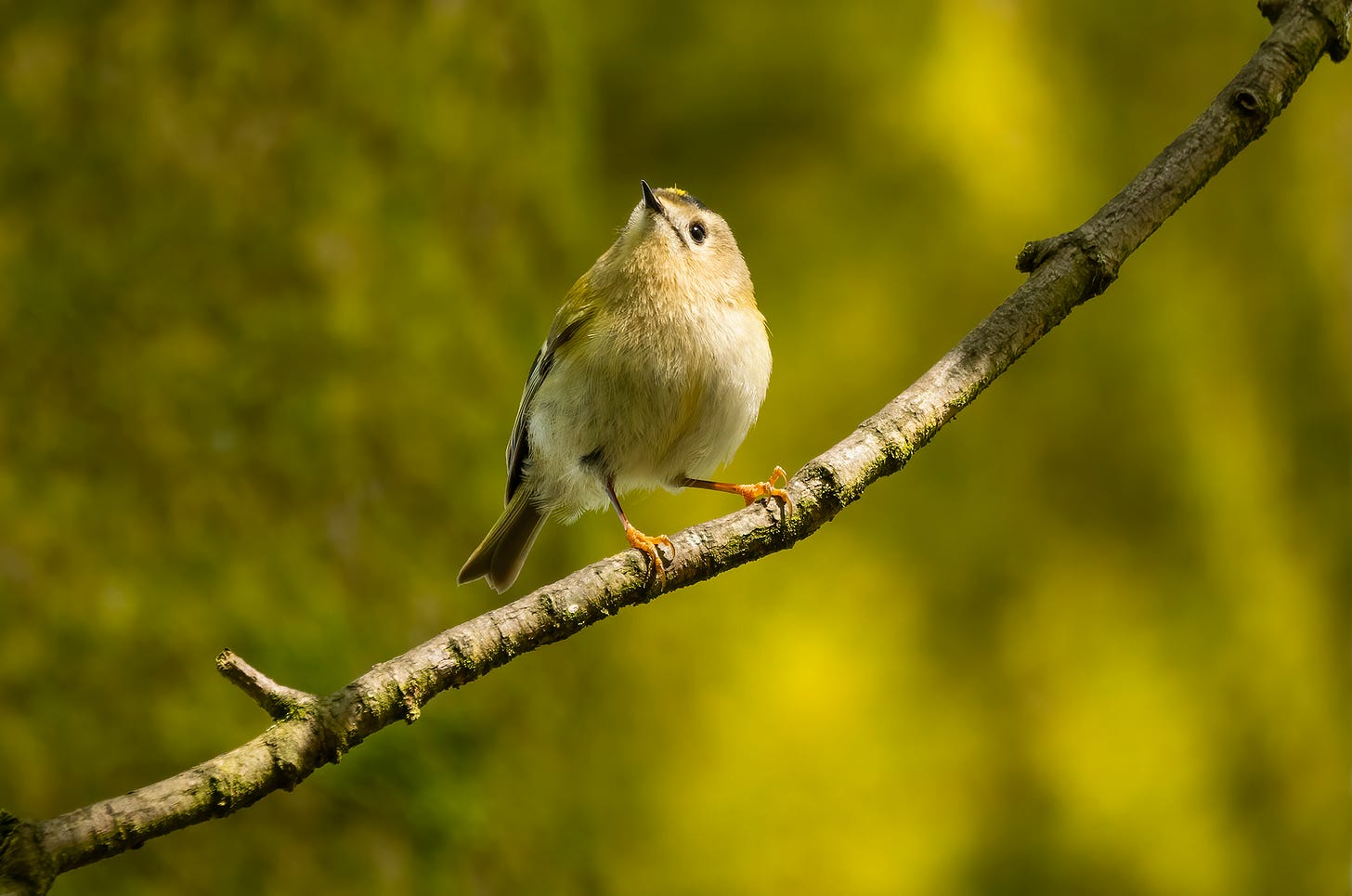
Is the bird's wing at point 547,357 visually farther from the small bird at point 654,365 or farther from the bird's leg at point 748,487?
the bird's leg at point 748,487

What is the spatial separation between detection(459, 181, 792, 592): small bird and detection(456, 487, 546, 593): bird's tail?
0.40 feet

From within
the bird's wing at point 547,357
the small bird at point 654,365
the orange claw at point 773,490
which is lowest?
the orange claw at point 773,490

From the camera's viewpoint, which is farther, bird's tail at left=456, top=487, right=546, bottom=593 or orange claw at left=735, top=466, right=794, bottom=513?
bird's tail at left=456, top=487, right=546, bottom=593

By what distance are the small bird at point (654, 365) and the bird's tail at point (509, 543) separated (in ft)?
0.40

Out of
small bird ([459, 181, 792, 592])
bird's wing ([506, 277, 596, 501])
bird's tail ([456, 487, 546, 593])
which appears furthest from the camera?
bird's tail ([456, 487, 546, 593])

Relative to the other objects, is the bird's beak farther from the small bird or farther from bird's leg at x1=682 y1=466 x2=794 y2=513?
bird's leg at x1=682 y1=466 x2=794 y2=513

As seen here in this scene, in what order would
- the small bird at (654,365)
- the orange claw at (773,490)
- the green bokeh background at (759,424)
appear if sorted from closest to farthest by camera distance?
the orange claw at (773,490) → the small bird at (654,365) → the green bokeh background at (759,424)

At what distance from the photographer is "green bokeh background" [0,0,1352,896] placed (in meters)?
2.79

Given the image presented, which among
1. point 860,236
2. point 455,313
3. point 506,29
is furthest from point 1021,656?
point 506,29

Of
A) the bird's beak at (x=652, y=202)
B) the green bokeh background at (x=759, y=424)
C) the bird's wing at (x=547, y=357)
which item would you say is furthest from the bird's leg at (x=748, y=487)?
the green bokeh background at (x=759, y=424)

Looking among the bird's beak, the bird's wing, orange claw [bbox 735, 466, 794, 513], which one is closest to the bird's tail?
the bird's wing

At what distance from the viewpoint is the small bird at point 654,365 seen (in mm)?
2105

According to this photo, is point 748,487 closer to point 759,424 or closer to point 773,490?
point 773,490

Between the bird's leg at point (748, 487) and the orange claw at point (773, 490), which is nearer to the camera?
the orange claw at point (773, 490)
